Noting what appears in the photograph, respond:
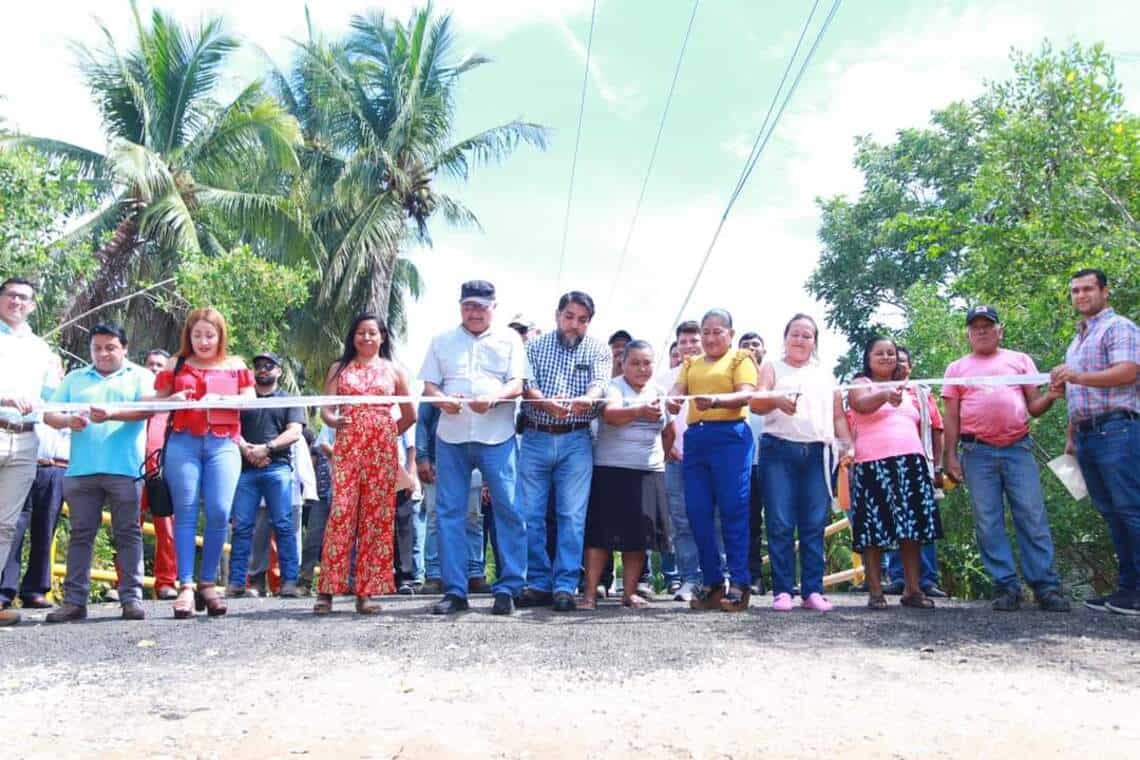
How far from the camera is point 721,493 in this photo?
604 centimetres

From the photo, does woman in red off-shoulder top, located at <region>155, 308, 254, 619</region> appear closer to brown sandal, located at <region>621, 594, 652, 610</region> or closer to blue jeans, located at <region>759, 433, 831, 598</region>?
brown sandal, located at <region>621, 594, 652, 610</region>

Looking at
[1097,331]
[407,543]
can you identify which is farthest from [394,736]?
[407,543]

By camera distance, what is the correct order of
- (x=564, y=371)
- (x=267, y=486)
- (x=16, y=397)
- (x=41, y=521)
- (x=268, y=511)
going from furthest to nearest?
(x=268, y=511), (x=267, y=486), (x=41, y=521), (x=564, y=371), (x=16, y=397)

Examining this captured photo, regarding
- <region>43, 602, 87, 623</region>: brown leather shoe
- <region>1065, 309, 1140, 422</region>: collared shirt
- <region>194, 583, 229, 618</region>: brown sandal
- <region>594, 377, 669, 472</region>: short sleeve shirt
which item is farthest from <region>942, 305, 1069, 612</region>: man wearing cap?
<region>43, 602, 87, 623</region>: brown leather shoe

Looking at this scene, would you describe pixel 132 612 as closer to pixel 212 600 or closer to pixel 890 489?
pixel 212 600

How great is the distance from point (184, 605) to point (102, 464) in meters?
0.96

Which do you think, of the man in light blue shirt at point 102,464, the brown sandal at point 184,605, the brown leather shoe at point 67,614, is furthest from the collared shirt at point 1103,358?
the brown leather shoe at point 67,614

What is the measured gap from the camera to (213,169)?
19.8 m

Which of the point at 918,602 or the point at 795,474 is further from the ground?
→ the point at 795,474

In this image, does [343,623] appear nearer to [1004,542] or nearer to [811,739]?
[811,739]

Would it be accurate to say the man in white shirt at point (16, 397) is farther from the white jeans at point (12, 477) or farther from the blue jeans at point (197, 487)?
the blue jeans at point (197, 487)

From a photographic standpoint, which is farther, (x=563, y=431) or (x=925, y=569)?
(x=925, y=569)

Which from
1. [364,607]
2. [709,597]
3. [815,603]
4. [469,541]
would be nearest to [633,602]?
[709,597]

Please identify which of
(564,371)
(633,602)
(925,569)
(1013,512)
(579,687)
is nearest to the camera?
(579,687)
